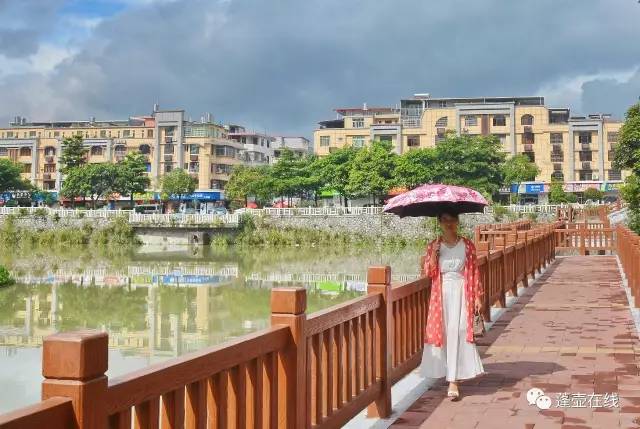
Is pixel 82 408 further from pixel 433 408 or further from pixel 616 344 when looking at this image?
pixel 616 344

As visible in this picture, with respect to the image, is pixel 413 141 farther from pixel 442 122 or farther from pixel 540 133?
pixel 540 133

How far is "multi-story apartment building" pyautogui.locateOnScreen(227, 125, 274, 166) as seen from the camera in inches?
3103

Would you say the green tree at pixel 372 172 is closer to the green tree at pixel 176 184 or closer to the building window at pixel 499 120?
the building window at pixel 499 120

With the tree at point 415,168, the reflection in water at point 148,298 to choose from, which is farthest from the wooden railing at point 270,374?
the tree at point 415,168

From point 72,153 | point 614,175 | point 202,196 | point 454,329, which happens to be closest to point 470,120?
point 614,175

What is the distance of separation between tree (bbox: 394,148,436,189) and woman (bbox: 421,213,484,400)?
1789 inches

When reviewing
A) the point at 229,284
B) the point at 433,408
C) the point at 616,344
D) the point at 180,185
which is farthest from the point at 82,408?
the point at 180,185

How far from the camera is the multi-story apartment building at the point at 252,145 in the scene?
259 ft

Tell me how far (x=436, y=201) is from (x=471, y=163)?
45.7 m

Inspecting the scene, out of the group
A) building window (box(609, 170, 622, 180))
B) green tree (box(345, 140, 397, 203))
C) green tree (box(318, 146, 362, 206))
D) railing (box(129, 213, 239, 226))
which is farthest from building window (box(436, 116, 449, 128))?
railing (box(129, 213, 239, 226))

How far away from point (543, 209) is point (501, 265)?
3566cm

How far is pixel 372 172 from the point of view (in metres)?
51.4

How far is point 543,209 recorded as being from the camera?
4406cm

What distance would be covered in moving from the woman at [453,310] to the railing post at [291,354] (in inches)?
83.0
